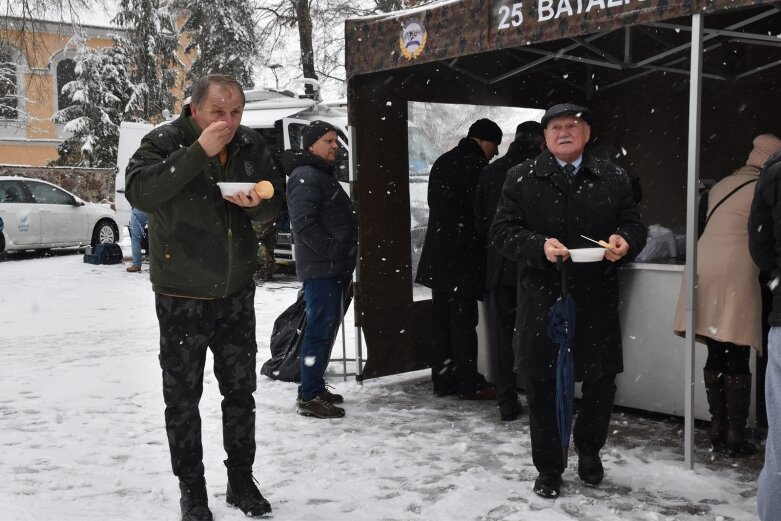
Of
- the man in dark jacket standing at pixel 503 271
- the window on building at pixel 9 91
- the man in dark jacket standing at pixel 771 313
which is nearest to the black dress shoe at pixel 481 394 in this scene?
the man in dark jacket standing at pixel 503 271

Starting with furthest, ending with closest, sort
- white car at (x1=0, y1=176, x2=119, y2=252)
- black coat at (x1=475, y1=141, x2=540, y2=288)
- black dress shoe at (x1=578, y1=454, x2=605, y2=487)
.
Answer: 1. white car at (x1=0, y1=176, x2=119, y2=252)
2. black coat at (x1=475, y1=141, x2=540, y2=288)
3. black dress shoe at (x1=578, y1=454, x2=605, y2=487)

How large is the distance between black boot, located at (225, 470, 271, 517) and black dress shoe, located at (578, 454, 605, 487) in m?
1.55

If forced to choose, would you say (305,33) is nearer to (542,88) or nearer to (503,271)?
(542,88)

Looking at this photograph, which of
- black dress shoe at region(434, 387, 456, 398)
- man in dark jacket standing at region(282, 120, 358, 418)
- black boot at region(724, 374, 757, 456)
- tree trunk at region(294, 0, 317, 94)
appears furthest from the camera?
tree trunk at region(294, 0, 317, 94)

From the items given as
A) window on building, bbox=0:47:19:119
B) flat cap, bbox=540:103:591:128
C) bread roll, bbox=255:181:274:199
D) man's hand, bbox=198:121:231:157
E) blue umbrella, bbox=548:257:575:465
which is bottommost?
blue umbrella, bbox=548:257:575:465

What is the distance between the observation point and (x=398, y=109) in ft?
20.2

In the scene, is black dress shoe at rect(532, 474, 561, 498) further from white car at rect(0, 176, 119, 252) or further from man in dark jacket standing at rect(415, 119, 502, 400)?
white car at rect(0, 176, 119, 252)

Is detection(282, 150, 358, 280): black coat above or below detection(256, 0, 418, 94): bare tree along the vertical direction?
below

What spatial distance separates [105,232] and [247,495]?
14.7 meters

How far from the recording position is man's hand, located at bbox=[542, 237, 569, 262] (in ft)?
11.8

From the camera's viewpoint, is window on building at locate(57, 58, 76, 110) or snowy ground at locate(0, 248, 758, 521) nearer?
snowy ground at locate(0, 248, 758, 521)

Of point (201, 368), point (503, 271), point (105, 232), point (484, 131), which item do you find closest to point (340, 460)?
point (201, 368)

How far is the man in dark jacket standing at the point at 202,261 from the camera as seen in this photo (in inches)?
132

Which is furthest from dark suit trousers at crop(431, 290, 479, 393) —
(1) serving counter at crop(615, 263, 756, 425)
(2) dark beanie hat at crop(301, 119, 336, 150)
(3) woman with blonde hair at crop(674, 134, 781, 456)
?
(3) woman with blonde hair at crop(674, 134, 781, 456)
